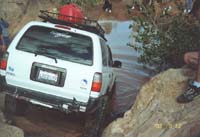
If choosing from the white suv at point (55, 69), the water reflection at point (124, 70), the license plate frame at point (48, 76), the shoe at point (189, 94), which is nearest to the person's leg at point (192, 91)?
the shoe at point (189, 94)

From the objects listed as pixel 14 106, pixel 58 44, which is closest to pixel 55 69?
pixel 58 44

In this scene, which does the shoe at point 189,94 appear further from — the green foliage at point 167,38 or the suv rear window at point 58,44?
the green foliage at point 167,38

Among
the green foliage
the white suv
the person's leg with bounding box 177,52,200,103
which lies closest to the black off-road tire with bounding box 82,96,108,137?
the white suv

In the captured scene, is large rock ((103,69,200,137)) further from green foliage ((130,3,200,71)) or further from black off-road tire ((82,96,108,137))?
green foliage ((130,3,200,71))

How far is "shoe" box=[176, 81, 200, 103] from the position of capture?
6465mm

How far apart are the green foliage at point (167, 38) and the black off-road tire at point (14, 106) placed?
4247 millimetres

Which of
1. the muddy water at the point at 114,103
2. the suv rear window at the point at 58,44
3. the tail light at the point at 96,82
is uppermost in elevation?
the suv rear window at the point at 58,44

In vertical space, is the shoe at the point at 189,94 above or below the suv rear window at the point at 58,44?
below

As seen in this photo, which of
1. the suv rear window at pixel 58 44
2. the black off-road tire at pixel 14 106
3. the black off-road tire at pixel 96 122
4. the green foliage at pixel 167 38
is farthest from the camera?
the green foliage at pixel 167 38

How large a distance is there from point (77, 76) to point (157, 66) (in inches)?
223

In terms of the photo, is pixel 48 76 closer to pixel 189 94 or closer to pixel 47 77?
pixel 47 77

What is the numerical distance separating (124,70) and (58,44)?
8.60 metres

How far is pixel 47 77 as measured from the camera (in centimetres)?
806

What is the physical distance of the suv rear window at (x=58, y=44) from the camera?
818 cm
